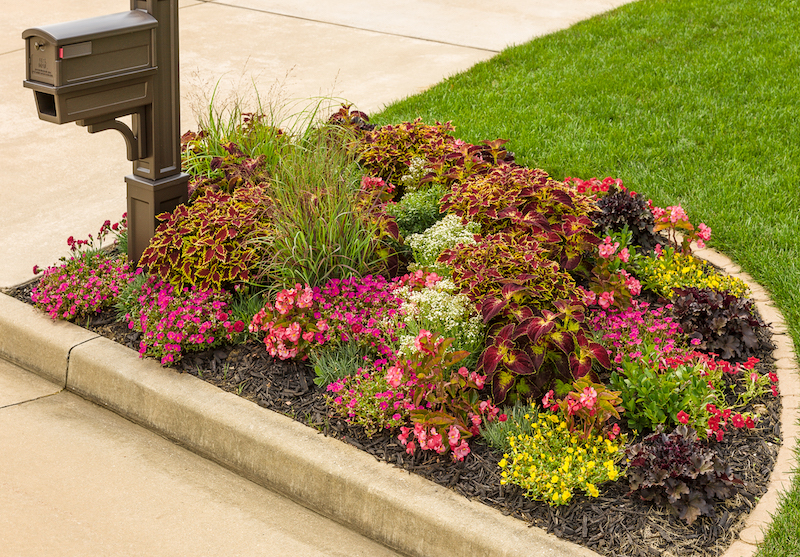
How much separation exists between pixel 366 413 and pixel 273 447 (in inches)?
16.2

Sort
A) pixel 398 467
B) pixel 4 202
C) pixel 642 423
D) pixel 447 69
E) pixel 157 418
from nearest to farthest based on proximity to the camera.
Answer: pixel 398 467 < pixel 642 423 < pixel 157 418 < pixel 4 202 < pixel 447 69

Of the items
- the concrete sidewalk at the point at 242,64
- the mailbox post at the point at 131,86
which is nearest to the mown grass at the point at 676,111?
the concrete sidewalk at the point at 242,64

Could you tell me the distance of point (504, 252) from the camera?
13.2 feet

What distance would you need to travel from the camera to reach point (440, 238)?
442cm

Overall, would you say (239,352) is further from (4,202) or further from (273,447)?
(4,202)

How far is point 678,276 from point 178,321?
2.59 m

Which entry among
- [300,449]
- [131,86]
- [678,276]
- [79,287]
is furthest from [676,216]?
[79,287]

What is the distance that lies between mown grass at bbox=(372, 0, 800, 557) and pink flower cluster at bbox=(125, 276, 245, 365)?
2.77 meters

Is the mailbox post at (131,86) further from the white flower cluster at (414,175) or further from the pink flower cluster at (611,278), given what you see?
the pink flower cluster at (611,278)

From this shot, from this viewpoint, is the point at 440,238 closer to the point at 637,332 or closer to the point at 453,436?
the point at 637,332

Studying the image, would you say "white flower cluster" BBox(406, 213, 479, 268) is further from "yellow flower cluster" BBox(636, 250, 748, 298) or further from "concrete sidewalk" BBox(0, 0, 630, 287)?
"concrete sidewalk" BBox(0, 0, 630, 287)

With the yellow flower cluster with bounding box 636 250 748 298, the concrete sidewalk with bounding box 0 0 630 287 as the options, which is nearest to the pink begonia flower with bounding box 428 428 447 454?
the yellow flower cluster with bounding box 636 250 748 298

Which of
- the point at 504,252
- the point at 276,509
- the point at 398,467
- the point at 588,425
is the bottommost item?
the point at 276,509

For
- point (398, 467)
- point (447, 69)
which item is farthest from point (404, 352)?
point (447, 69)
